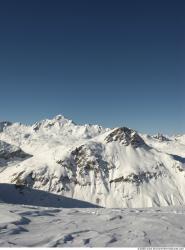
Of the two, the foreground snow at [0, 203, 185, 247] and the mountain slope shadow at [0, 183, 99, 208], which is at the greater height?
the mountain slope shadow at [0, 183, 99, 208]

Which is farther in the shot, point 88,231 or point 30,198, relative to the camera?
point 30,198

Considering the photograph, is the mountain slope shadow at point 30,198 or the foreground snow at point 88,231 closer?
the foreground snow at point 88,231

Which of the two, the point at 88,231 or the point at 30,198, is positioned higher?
the point at 30,198

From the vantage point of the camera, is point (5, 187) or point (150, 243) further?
point (5, 187)

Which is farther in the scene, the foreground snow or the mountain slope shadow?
the mountain slope shadow

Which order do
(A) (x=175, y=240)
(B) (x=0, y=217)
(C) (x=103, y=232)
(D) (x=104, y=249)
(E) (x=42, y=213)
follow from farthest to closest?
1. (E) (x=42, y=213)
2. (B) (x=0, y=217)
3. (C) (x=103, y=232)
4. (A) (x=175, y=240)
5. (D) (x=104, y=249)

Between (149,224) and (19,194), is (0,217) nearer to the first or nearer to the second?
(149,224)

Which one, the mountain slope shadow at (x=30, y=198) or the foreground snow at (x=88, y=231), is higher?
the mountain slope shadow at (x=30, y=198)

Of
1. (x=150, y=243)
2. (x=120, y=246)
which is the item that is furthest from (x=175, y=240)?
(x=120, y=246)
